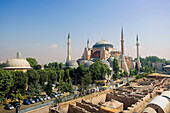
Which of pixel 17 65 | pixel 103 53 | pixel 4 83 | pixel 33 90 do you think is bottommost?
pixel 33 90

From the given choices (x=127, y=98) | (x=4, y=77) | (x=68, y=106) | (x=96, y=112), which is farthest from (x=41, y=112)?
(x=127, y=98)

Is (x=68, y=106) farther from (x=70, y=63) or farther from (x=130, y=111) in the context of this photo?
(x=70, y=63)

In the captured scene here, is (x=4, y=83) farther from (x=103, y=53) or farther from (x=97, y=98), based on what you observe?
(x=103, y=53)

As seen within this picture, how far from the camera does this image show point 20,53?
3306cm

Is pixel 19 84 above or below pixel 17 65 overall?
below

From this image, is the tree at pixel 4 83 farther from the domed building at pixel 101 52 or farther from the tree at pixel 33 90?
the domed building at pixel 101 52

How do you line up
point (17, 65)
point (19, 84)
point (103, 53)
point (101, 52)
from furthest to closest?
point (101, 52) < point (103, 53) < point (17, 65) < point (19, 84)

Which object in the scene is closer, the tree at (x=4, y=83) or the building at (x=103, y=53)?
the tree at (x=4, y=83)

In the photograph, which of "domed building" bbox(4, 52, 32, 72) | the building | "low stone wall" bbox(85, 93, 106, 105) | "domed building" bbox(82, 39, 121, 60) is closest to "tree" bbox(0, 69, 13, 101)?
"low stone wall" bbox(85, 93, 106, 105)

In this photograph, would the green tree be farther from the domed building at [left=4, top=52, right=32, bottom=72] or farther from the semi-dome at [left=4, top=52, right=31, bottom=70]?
the semi-dome at [left=4, top=52, right=31, bottom=70]

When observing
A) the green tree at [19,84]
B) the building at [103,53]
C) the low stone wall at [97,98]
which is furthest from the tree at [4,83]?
the building at [103,53]

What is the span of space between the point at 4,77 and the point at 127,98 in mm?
15854

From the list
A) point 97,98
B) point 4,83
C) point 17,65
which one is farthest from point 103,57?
point 4,83

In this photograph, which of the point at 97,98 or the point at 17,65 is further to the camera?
the point at 17,65
